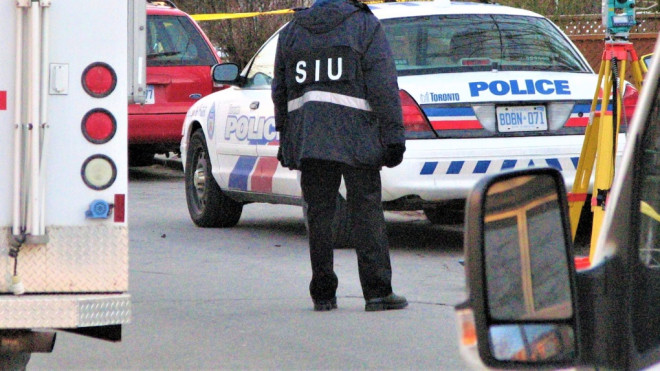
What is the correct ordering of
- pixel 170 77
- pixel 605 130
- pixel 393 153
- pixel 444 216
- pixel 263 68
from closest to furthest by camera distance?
1. pixel 393 153
2. pixel 605 130
3. pixel 263 68
4. pixel 444 216
5. pixel 170 77

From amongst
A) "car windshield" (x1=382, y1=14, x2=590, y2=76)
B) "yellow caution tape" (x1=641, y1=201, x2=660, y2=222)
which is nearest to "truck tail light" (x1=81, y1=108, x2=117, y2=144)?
"yellow caution tape" (x1=641, y1=201, x2=660, y2=222)

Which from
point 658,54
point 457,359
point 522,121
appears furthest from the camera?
point 522,121

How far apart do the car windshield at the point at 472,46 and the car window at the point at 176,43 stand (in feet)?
19.4

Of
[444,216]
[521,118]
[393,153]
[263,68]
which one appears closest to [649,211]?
[393,153]

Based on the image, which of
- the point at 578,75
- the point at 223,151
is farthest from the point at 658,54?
the point at 223,151

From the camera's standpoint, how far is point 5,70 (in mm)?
4238

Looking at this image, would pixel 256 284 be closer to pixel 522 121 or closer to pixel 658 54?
pixel 522 121

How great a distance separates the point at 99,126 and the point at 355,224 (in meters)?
2.16

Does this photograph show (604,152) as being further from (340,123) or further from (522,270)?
(522,270)

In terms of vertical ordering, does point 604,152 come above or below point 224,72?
below

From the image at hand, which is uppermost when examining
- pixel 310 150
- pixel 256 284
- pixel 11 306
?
pixel 310 150

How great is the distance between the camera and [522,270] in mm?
1720

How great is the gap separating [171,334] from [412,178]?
2299 mm

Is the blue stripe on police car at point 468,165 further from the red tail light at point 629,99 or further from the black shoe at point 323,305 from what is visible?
the black shoe at point 323,305
